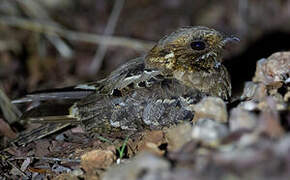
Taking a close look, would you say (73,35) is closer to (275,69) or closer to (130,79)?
(130,79)

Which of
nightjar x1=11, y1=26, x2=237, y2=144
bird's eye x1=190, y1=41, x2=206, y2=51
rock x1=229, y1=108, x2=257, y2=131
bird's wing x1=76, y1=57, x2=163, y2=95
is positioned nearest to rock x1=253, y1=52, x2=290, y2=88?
nightjar x1=11, y1=26, x2=237, y2=144

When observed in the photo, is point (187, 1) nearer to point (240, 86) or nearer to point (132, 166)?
point (240, 86)

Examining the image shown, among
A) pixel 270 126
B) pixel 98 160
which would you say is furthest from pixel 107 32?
pixel 270 126

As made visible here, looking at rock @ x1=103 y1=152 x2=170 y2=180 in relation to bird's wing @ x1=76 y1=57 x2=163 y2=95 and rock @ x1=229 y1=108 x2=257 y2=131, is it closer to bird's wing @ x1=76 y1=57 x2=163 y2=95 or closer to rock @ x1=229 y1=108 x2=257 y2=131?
rock @ x1=229 y1=108 x2=257 y2=131

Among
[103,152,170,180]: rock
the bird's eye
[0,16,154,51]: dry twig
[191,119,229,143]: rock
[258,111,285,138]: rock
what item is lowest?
[103,152,170,180]: rock

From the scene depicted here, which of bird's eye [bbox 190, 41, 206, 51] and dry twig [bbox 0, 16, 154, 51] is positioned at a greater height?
dry twig [bbox 0, 16, 154, 51]

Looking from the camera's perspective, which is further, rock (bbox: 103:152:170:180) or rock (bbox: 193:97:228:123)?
rock (bbox: 193:97:228:123)

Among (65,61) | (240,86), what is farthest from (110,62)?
(240,86)
